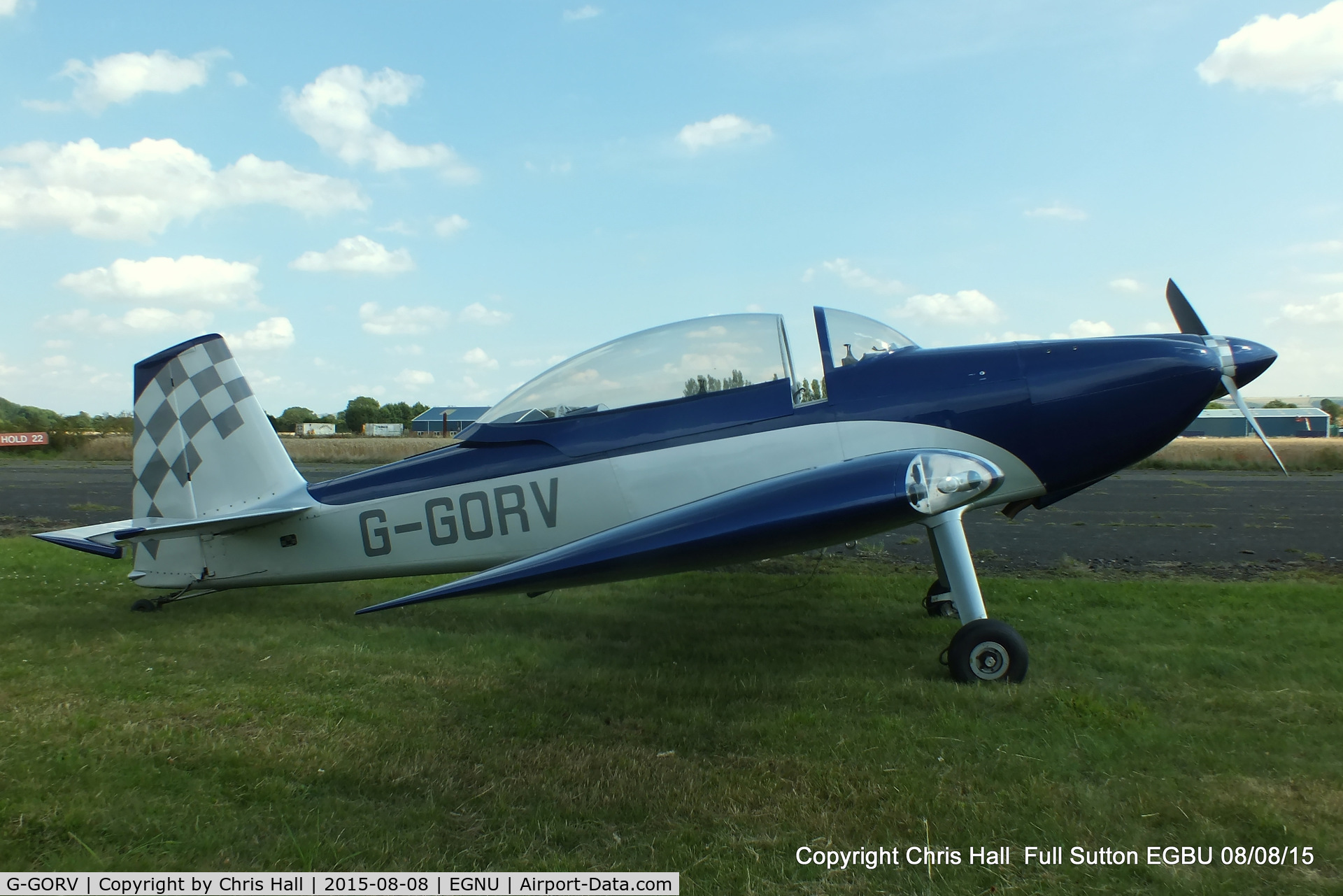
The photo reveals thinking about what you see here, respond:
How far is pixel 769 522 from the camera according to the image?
3365mm

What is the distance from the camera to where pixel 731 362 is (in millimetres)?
4633

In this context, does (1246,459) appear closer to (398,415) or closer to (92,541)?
(92,541)

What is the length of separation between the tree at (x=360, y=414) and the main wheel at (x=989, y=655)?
69112 mm

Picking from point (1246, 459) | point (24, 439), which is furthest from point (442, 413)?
point (1246, 459)

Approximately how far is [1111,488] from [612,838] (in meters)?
18.3

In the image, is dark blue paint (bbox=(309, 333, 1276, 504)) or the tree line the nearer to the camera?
dark blue paint (bbox=(309, 333, 1276, 504))

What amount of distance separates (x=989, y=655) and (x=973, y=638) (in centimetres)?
14

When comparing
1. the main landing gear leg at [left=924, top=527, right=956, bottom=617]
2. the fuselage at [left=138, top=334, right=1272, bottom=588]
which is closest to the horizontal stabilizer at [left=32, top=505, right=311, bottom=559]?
the fuselage at [left=138, top=334, right=1272, bottom=588]

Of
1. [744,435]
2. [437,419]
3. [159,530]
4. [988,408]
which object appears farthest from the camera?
[437,419]

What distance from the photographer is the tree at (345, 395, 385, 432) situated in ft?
222

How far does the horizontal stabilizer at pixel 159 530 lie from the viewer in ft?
16.1

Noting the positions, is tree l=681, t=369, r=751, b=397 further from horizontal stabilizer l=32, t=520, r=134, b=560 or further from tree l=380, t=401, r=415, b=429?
tree l=380, t=401, r=415, b=429

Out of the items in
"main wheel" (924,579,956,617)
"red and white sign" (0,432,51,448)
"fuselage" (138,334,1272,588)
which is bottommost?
"main wheel" (924,579,956,617)

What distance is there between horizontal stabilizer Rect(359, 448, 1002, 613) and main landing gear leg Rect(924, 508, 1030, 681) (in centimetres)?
46
